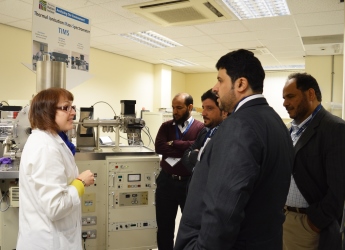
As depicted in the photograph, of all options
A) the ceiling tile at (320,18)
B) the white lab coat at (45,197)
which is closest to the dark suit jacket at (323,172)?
the white lab coat at (45,197)

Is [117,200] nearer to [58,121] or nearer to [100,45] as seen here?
[58,121]

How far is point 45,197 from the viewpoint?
145cm

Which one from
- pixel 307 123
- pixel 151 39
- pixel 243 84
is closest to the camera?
pixel 243 84

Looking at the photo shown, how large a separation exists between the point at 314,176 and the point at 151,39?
163 inches

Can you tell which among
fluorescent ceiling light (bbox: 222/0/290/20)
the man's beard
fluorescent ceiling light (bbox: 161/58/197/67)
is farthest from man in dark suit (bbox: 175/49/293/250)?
fluorescent ceiling light (bbox: 161/58/197/67)

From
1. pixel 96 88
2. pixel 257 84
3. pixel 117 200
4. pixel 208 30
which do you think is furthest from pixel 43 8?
pixel 96 88

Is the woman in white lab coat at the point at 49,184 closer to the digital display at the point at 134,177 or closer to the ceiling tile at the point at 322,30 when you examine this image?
the digital display at the point at 134,177

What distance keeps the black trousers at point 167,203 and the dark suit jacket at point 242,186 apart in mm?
1433

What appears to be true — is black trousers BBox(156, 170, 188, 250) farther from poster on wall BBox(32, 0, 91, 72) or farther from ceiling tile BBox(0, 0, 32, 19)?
ceiling tile BBox(0, 0, 32, 19)

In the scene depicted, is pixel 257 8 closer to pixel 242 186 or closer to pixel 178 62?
pixel 242 186

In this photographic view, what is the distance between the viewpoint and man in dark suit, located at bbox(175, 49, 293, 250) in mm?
1024

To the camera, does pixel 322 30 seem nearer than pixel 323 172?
No

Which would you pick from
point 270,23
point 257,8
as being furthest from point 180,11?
point 270,23

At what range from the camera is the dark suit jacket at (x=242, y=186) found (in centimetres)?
102
